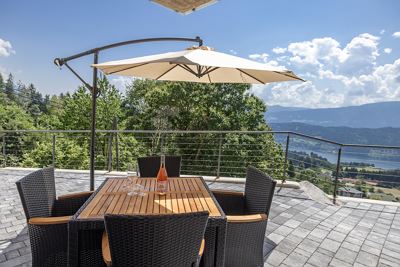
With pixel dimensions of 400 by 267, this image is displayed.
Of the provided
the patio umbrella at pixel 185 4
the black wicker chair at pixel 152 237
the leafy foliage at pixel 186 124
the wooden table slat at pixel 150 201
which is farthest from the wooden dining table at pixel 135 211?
the leafy foliage at pixel 186 124

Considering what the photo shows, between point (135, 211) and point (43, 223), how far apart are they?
611mm

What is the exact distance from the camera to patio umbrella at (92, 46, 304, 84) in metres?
2.17

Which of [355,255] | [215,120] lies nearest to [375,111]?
[215,120]

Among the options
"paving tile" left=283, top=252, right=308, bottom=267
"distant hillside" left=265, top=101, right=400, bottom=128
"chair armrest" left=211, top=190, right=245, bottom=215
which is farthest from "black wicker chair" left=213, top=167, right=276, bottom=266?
"distant hillside" left=265, top=101, right=400, bottom=128

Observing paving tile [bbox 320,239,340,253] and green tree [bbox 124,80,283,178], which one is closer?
paving tile [bbox 320,239,340,253]

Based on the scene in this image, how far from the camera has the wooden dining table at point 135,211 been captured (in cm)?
174

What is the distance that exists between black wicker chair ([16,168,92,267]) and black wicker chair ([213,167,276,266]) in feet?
3.98

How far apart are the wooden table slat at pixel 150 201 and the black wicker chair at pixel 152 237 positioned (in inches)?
18.0

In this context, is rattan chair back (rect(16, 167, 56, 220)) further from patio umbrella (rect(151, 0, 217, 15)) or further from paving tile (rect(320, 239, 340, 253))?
paving tile (rect(320, 239, 340, 253))

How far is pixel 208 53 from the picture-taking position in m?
2.33

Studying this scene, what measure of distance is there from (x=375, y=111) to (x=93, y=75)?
85.5 meters

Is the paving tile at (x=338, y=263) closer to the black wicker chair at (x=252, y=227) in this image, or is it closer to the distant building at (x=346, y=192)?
the black wicker chair at (x=252, y=227)

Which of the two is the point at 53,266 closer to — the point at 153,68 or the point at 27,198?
the point at 27,198

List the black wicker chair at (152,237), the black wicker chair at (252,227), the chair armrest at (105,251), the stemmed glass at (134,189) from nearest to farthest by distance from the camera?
1. the black wicker chair at (152,237)
2. the chair armrest at (105,251)
3. the black wicker chair at (252,227)
4. the stemmed glass at (134,189)
